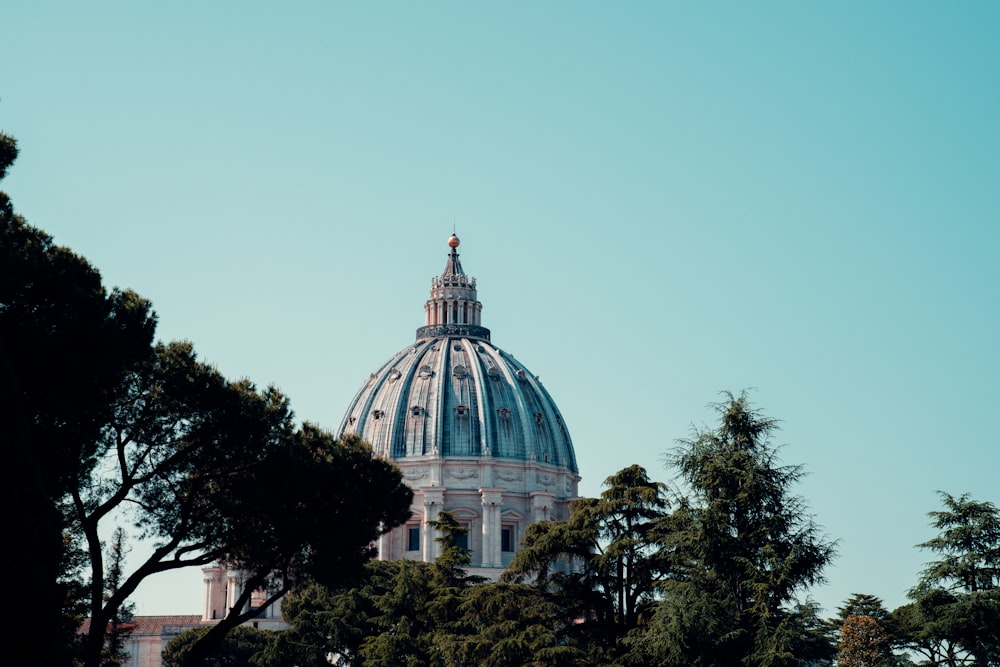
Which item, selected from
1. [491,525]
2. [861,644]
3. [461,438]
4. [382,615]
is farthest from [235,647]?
[461,438]

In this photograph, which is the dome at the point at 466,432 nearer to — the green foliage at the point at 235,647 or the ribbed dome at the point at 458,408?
the ribbed dome at the point at 458,408

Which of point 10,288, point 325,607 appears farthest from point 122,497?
point 325,607

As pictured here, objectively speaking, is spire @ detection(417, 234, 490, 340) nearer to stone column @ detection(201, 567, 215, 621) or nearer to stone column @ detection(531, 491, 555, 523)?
stone column @ detection(531, 491, 555, 523)

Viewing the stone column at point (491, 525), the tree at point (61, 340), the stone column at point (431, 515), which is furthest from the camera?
the stone column at point (491, 525)

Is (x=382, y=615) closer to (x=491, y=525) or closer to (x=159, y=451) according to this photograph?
(x=159, y=451)

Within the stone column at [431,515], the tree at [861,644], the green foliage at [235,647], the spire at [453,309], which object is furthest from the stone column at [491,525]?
the tree at [861,644]

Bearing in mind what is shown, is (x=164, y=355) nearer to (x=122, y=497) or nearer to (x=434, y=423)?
(x=122, y=497)

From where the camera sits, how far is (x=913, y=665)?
38.6 metres

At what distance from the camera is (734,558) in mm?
37750

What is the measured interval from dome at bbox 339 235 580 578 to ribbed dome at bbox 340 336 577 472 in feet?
0.34

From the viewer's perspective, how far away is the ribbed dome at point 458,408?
11644 centimetres

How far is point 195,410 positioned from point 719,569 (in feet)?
52.3

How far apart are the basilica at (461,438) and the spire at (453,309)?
0.09 m

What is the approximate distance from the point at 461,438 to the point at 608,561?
71.4 meters
